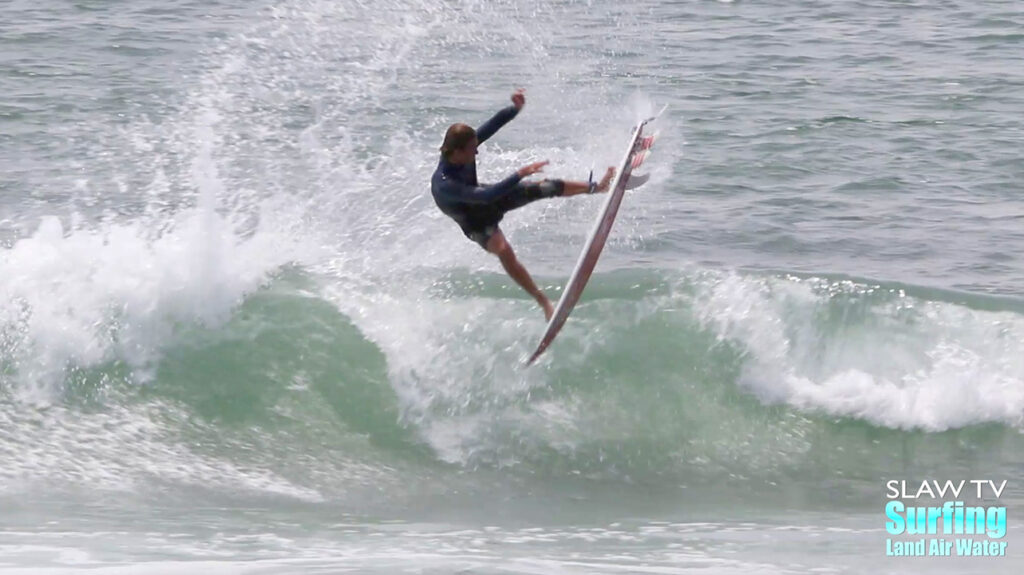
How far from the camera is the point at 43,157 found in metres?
15.7

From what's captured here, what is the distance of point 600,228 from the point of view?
938cm

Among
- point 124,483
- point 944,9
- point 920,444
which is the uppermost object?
point 944,9

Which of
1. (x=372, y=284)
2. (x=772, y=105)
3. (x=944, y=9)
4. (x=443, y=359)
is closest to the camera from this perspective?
(x=443, y=359)

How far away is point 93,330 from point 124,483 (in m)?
1.87

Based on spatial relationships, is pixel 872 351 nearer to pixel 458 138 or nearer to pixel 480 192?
pixel 480 192

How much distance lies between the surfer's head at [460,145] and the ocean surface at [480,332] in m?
2.17

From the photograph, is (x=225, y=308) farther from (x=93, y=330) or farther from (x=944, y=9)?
(x=944, y=9)

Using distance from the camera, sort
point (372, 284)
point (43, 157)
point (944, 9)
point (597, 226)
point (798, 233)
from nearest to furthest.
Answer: point (597, 226)
point (372, 284)
point (798, 233)
point (43, 157)
point (944, 9)

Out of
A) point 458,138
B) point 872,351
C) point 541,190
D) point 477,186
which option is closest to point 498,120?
point 458,138

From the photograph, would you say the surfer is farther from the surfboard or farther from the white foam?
the white foam

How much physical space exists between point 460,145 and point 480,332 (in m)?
2.57

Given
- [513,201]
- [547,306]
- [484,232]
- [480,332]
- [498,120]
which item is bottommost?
[547,306]

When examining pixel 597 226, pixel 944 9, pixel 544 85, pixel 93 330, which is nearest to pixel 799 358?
pixel 597 226

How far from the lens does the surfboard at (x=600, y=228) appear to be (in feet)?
30.2
